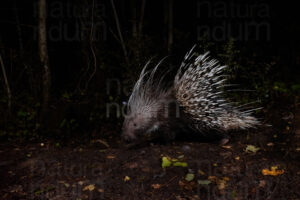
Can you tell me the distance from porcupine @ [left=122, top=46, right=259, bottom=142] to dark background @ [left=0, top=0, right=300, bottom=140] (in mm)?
566

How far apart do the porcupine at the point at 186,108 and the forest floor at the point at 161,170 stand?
11.9 inches

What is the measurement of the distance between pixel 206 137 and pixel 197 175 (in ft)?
4.53

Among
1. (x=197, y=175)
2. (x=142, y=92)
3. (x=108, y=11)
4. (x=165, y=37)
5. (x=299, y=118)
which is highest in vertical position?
(x=108, y=11)

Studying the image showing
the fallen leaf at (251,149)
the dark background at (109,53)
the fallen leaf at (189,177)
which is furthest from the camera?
the dark background at (109,53)

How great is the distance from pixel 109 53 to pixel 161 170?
2.84 m

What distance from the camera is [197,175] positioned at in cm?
322

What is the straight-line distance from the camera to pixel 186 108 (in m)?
4.39

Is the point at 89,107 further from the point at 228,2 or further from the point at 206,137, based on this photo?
the point at 228,2

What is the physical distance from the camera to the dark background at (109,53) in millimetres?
4891

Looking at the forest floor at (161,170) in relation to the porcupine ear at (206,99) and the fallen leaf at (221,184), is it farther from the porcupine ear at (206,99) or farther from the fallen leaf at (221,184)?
the porcupine ear at (206,99)

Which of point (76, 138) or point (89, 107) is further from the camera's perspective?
point (89, 107)

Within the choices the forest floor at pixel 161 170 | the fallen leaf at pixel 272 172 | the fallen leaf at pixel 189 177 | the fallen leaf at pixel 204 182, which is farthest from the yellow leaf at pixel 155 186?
the fallen leaf at pixel 272 172

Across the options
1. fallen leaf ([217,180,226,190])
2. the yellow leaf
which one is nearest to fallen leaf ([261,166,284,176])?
fallen leaf ([217,180,226,190])

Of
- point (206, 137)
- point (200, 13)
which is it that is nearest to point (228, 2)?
point (200, 13)
